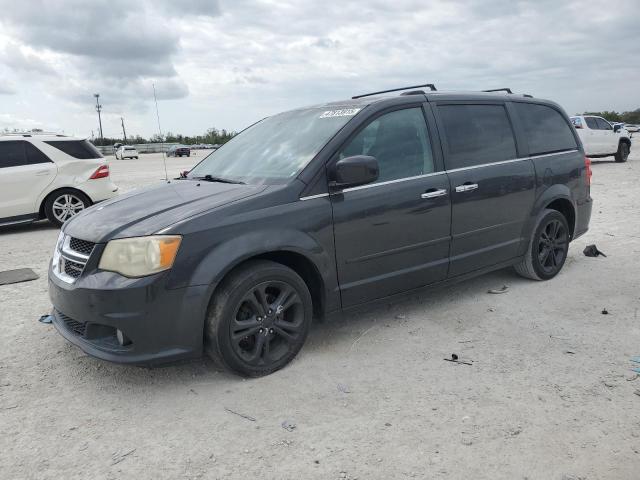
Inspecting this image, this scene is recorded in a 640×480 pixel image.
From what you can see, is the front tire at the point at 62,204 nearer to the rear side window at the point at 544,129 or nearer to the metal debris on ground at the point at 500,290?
the metal debris on ground at the point at 500,290

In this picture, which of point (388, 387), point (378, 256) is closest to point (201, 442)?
point (388, 387)

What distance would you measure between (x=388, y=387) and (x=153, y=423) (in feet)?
4.43

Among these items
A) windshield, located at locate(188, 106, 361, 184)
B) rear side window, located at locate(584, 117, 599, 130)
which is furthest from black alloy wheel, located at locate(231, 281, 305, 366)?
rear side window, located at locate(584, 117, 599, 130)

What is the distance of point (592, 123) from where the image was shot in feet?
62.4

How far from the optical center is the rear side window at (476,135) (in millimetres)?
4371

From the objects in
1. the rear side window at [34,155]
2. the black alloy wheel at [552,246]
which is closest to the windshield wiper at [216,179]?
the black alloy wheel at [552,246]

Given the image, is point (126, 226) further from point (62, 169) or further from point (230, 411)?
point (62, 169)

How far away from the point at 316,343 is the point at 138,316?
1375mm

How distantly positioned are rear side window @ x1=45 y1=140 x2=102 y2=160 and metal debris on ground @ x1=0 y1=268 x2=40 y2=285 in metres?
3.73

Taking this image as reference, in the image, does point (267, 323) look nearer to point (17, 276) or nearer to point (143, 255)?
point (143, 255)

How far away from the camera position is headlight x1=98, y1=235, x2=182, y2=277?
304 cm

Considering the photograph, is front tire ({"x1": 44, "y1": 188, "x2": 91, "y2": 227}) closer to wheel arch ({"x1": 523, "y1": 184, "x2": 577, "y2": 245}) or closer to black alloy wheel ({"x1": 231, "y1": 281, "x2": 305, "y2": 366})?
black alloy wheel ({"x1": 231, "y1": 281, "x2": 305, "y2": 366})

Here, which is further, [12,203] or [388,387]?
[12,203]

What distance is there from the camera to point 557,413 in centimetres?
287
